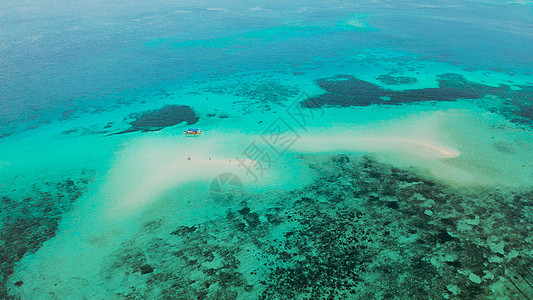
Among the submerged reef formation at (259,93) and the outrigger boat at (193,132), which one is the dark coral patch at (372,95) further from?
the outrigger boat at (193,132)

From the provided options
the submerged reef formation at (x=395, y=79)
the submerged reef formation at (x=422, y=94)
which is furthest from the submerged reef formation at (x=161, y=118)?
the submerged reef formation at (x=395, y=79)

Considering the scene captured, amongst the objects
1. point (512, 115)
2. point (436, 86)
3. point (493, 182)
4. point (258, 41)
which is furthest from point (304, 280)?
point (258, 41)

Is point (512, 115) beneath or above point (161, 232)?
above

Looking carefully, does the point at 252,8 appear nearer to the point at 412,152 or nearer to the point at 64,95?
the point at 64,95

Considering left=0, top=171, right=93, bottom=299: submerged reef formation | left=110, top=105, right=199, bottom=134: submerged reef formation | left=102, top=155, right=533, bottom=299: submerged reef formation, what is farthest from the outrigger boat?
left=102, top=155, right=533, bottom=299: submerged reef formation

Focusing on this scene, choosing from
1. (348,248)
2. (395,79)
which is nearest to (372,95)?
(395,79)
